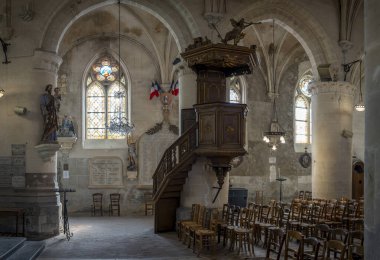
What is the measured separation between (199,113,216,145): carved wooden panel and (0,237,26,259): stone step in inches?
207

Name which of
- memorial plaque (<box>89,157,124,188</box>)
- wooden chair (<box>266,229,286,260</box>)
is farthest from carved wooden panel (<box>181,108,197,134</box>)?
memorial plaque (<box>89,157,124,188</box>)

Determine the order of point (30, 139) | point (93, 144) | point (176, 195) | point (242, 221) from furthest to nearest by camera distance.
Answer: point (93, 144) → point (176, 195) → point (30, 139) → point (242, 221)

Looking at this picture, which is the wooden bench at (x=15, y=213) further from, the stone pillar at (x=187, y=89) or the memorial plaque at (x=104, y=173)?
the memorial plaque at (x=104, y=173)

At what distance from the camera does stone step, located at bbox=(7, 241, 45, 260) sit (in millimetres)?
9914

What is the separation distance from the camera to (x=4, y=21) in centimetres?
1354

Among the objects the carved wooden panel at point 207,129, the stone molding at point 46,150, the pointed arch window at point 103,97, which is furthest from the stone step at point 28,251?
the pointed arch window at point 103,97

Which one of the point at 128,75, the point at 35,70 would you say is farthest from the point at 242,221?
the point at 128,75

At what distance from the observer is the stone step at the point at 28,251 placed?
32.5 feet

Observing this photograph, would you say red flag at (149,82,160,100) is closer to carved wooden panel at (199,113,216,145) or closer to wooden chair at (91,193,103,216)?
wooden chair at (91,193,103,216)

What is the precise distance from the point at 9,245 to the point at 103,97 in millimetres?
10874

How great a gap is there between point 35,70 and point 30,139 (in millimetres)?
2076

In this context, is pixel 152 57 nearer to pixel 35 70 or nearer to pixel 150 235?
pixel 35 70

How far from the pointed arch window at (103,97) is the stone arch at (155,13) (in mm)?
5531

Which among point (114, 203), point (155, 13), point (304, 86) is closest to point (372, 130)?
point (155, 13)
